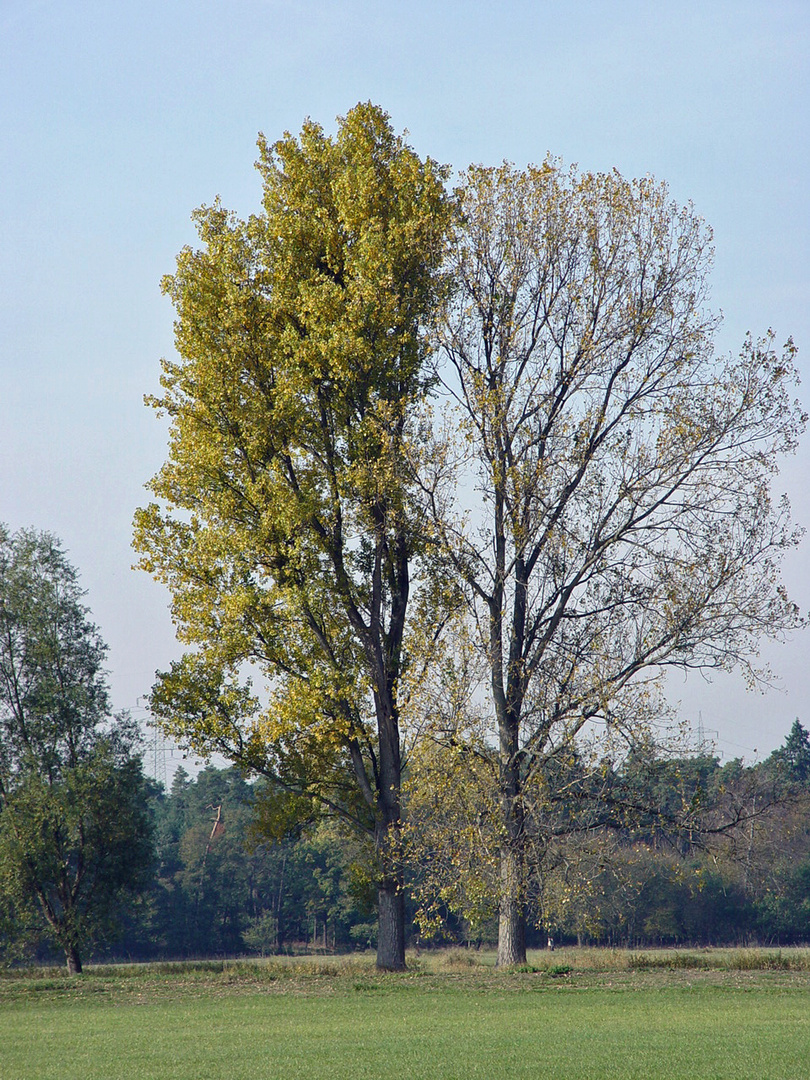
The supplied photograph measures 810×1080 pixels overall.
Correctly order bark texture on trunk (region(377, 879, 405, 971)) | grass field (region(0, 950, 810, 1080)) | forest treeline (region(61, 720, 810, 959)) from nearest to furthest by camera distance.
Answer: grass field (region(0, 950, 810, 1080)) < bark texture on trunk (region(377, 879, 405, 971)) < forest treeline (region(61, 720, 810, 959))

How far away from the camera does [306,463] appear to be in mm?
22703

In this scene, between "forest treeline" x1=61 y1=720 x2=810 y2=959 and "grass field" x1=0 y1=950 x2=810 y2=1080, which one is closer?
"grass field" x1=0 y1=950 x2=810 y2=1080

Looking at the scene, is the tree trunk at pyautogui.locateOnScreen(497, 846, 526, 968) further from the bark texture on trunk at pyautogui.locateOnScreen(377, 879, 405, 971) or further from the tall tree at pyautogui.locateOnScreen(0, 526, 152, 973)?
the tall tree at pyautogui.locateOnScreen(0, 526, 152, 973)

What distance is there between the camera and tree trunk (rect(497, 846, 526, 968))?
19.8 m

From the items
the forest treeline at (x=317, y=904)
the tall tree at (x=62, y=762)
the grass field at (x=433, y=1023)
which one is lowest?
the forest treeline at (x=317, y=904)

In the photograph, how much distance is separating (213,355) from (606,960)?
1576 cm

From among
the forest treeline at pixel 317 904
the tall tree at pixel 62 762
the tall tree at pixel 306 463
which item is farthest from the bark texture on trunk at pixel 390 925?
the forest treeline at pixel 317 904

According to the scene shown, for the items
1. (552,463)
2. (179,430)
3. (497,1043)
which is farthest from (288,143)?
(497,1043)

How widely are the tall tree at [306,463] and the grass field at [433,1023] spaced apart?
3.93 metres

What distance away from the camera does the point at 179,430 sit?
2242cm

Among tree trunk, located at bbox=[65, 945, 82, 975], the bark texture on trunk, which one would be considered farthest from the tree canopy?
tree trunk, located at bbox=[65, 945, 82, 975]

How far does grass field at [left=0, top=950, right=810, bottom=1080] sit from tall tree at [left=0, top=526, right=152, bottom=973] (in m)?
7.42

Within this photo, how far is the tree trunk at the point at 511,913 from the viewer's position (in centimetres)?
1975

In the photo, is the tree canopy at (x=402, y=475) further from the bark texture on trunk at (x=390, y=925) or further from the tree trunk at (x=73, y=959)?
the tree trunk at (x=73, y=959)
